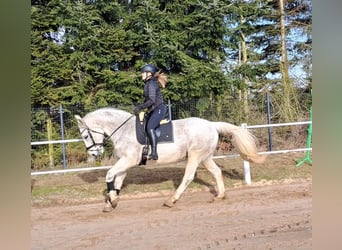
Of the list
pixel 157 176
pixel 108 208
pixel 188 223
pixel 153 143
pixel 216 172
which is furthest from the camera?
pixel 157 176

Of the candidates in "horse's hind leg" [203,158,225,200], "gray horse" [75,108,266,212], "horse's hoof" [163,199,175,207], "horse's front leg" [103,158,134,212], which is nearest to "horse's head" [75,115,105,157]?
"gray horse" [75,108,266,212]

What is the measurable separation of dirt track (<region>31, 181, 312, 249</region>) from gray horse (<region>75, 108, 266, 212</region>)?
15cm

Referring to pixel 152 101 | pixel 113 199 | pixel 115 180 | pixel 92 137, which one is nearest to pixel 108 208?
pixel 113 199

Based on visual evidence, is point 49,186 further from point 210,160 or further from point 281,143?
point 281,143

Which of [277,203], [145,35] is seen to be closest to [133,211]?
[277,203]

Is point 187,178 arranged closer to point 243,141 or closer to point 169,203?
point 169,203

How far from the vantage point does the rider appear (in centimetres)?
284

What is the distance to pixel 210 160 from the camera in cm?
315

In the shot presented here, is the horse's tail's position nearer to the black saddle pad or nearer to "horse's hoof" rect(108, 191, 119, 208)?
the black saddle pad

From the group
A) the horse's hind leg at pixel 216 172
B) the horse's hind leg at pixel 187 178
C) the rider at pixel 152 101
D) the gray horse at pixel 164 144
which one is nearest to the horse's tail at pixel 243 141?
the gray horse at pixel 164 144

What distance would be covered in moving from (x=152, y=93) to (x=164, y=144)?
1.41 feet

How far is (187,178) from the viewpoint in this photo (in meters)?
3.04

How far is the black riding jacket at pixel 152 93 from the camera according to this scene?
2842mm
